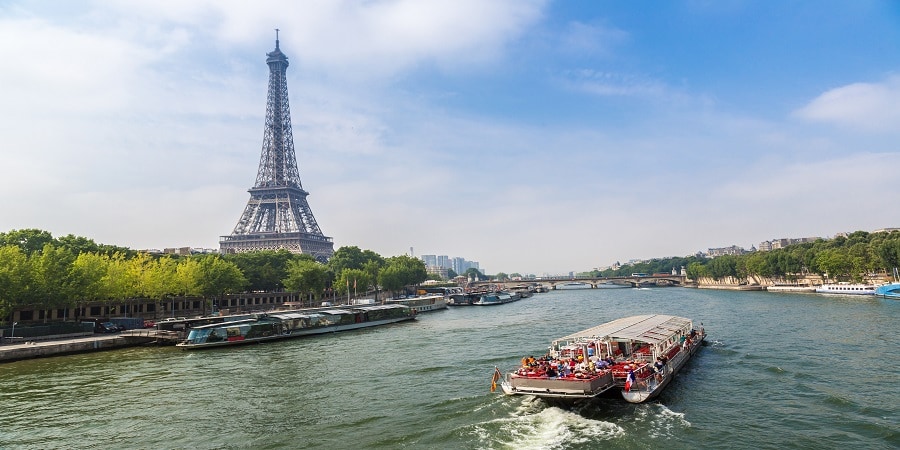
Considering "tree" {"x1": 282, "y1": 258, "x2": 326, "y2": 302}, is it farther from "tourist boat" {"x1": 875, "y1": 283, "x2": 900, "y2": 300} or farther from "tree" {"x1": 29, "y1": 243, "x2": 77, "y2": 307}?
"tourist boat" {"x1": 875, "y1": 283, "x2": 900, "y2": 300}

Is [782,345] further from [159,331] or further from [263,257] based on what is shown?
[263,257]

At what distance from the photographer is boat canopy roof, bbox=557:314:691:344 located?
29.3 metres

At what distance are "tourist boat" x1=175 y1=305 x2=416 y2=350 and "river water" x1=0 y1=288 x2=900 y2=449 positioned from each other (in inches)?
99.8

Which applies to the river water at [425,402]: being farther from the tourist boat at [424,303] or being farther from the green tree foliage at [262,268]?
the green tree foliage at [262,268]

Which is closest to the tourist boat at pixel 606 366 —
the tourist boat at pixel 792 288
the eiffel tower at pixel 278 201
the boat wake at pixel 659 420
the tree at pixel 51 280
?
the boat wake at pixel 659 420

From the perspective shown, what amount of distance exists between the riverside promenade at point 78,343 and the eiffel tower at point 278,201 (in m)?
105

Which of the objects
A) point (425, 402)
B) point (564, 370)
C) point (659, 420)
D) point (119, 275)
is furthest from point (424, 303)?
point (659, 420)

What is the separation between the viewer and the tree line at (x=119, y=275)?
52344mm

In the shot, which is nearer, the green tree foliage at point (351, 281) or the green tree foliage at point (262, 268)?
the green tree foliage at point (262, 268)

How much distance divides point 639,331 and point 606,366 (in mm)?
6928

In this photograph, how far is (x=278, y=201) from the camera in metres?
169

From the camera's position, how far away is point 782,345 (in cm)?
4212

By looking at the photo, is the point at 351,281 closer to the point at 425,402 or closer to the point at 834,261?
the point at 425,402

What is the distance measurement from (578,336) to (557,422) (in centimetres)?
887
